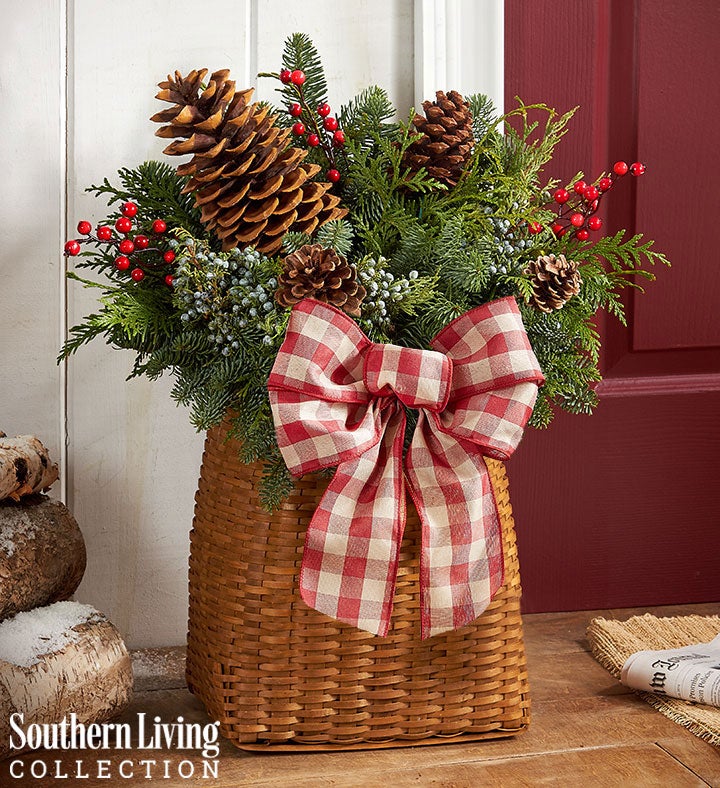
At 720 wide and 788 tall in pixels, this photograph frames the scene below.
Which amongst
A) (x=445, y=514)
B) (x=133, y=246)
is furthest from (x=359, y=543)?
(x=133, y=246)

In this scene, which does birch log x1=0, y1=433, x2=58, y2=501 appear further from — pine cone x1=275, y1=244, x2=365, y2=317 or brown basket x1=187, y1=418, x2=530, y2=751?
pine cone x1=275, y1=244, x2=365, y2=317

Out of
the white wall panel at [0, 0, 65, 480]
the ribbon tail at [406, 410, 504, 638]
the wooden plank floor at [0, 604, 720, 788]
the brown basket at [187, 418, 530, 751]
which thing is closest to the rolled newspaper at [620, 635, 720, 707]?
the wooden plank floor at [0, 604, 720, 788]

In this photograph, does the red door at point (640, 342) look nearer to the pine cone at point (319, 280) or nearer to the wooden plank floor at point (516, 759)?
the wooden plank floor at point (516, 759)

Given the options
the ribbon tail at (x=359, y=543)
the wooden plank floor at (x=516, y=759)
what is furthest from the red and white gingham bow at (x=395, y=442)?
the wooden plank floor at (x=516, y=759)

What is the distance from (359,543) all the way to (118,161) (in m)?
0.52

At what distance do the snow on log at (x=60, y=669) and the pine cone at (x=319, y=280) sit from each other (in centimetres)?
34

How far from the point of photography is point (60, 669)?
0.81 meters

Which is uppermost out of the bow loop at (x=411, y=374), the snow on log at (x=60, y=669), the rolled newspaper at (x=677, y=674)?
the bow loop at (x=411, y=374)

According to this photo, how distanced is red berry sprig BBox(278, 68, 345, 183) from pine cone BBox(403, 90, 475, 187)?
0.07 m

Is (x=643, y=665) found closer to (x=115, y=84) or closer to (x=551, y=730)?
(x=551, y=730)

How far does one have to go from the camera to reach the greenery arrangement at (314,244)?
78 cm

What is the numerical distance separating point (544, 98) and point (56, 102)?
546 millimetres

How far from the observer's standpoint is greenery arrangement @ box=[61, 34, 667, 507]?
78cm

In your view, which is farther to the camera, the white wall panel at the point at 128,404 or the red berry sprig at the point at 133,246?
the white wall panel at the point at 128,404
